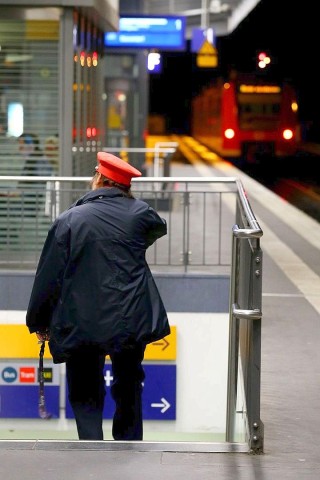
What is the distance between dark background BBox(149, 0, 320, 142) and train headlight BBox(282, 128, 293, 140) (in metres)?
1.71

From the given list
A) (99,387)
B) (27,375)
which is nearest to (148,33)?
(27,375)

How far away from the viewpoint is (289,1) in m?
35.4

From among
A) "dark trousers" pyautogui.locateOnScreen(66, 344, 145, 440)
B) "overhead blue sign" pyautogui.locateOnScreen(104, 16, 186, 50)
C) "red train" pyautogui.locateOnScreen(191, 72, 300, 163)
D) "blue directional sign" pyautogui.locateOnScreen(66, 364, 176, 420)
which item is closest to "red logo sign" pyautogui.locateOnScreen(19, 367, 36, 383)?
"blue directional sign" pyautogui.locateOnScreen(66, 364, 176, 420)

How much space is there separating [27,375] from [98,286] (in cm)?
600

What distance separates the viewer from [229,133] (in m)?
38.5

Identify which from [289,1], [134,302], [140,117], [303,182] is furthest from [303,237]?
[289,1]

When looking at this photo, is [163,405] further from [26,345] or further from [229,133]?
[229,133]

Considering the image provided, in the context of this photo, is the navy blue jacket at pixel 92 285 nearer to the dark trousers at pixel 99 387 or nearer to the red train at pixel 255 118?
the dark trousers at pixel 99 387

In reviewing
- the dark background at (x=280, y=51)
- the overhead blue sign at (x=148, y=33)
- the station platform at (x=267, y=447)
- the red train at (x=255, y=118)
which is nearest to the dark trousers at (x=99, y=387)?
the station platform at (x=267, y=447)

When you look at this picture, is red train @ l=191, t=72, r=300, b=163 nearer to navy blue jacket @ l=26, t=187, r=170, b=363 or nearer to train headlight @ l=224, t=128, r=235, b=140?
train headlight @ l=224, t=128, r=235, b=140

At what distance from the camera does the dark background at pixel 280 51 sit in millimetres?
38469

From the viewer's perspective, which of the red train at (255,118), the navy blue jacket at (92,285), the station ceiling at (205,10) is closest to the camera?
the navy blue jacket at (92,285)

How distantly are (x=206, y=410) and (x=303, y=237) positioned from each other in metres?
5.56

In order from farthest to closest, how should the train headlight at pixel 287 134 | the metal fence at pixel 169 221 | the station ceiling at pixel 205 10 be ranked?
the train headlight at pixel 287 134, the station ceiling at pixel 205 10, the metal fence at pixel 169 221
